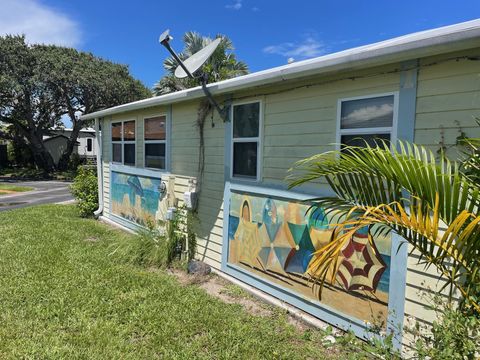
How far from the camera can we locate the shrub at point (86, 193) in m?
10.1

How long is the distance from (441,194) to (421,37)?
1.60 metres

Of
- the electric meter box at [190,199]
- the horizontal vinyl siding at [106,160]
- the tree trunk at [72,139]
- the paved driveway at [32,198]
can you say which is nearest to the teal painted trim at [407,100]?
the electric meter box at [190,199]

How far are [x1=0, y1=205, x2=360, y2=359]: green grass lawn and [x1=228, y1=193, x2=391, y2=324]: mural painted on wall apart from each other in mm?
501

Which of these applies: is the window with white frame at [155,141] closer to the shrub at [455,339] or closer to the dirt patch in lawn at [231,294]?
the dirt patch in lawn at [231,294]

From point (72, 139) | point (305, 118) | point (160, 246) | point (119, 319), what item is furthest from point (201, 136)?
point (72, 139)

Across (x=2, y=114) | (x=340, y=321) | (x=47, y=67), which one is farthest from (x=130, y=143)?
(x=2, y=114)

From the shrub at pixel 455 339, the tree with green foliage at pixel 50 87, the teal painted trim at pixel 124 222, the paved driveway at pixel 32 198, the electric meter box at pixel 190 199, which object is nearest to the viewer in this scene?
the shrub at pixel 455 339

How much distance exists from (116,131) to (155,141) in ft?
7.79

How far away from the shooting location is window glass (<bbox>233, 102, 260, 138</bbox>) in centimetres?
473

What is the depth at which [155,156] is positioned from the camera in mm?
7301

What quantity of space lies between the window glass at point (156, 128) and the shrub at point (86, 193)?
3863 millimetres

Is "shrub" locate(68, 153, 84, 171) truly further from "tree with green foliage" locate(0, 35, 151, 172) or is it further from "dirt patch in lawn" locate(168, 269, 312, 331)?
"dirt patch in lawn" locate(168, 269, 312, 331)

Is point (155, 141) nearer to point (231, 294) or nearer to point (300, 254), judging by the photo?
point (231, 294)

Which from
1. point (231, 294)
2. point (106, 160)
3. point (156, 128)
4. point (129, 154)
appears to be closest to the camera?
point (231, 294)
